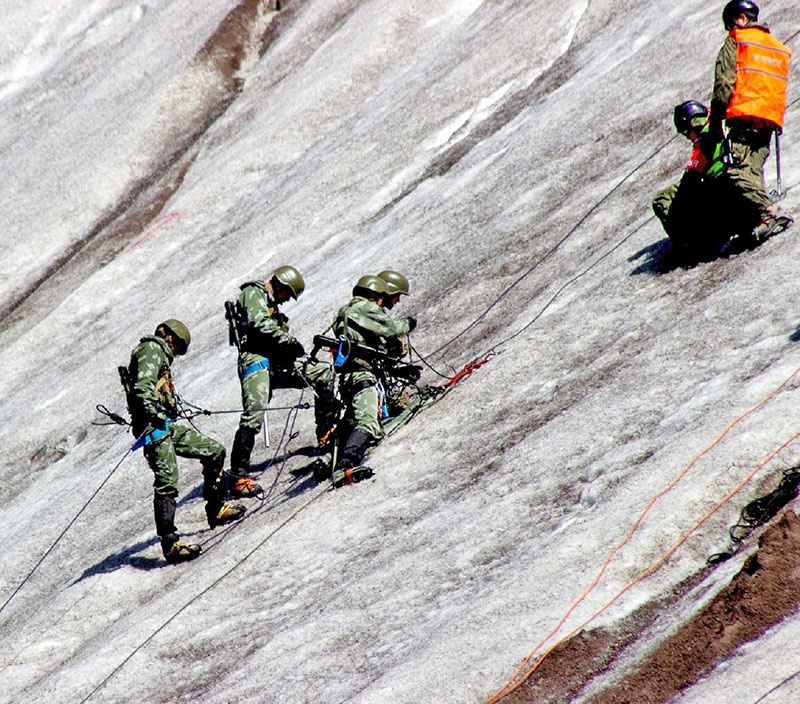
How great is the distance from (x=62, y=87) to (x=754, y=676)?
32.8m

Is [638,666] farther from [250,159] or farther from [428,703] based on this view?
[250,159]

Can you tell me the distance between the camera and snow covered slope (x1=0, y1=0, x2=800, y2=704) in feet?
29.8

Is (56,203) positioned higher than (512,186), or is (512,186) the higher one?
(56,203)

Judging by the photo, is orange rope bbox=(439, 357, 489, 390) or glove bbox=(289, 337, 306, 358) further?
orange rope bbox=(439, 357, 489, 390)

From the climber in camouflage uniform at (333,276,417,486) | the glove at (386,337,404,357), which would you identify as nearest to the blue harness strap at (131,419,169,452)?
the climber in camouflage uniform at (333,276,417,486)

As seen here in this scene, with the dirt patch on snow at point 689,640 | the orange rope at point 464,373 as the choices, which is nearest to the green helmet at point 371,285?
the orange rope at point 464,373

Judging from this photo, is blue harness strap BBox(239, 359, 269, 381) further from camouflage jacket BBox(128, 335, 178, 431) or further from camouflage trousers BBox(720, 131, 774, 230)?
camouflage trousers BBox(720, 131, 774, 230)

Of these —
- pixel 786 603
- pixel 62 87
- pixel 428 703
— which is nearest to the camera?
pixel 786 603

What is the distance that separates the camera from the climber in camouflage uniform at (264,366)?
13703mm

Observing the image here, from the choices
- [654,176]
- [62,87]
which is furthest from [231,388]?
[62,87]

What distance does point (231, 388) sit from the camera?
18266mm

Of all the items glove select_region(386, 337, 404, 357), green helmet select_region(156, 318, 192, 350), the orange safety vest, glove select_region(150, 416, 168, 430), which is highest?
green helmet select_region(156, 318, 192, 350)

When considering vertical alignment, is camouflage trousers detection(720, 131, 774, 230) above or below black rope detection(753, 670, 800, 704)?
above

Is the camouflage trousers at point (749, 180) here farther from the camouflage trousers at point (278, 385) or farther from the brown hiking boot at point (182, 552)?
the brown hiking boot at point (182, 552)
